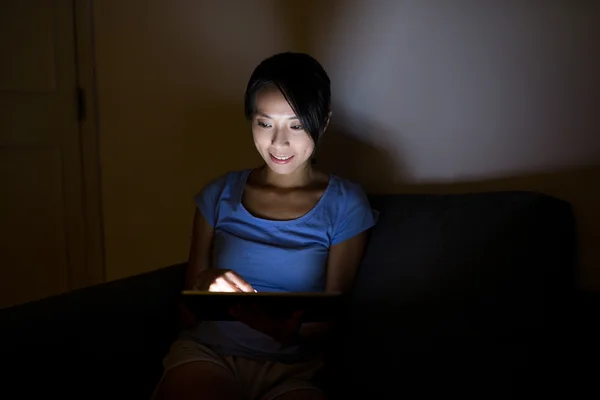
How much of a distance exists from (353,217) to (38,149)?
1.39 m

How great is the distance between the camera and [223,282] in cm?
105

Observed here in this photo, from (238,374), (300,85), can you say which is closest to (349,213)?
(300,85)

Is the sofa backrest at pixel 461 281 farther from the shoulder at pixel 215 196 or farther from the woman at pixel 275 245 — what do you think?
the shoulder at pixel 215 196

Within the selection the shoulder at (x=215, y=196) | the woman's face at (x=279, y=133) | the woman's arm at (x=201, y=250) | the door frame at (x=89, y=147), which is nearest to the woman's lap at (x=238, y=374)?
the woman's arm at (x=201, y=250)

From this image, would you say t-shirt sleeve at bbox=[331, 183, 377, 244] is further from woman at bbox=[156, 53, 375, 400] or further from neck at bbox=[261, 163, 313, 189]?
neck at bbox=[261, 163, 313, 189]

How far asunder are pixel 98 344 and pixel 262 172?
0.52 meters

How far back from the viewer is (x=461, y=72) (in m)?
1.20

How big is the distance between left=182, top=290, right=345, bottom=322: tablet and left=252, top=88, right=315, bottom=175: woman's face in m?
0.36

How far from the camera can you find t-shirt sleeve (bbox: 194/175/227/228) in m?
1.25

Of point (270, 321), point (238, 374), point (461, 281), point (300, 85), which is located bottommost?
point (238, 374)

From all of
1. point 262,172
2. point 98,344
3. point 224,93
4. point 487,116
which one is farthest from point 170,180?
point 487,116

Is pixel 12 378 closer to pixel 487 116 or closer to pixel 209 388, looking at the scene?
pixel 209 388

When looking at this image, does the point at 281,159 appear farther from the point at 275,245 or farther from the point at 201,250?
the point at 201,250

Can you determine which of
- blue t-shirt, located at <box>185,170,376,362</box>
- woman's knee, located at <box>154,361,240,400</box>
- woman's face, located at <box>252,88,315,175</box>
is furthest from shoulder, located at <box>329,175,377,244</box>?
woman's knee, located at <box>154,361,240,400</box>
